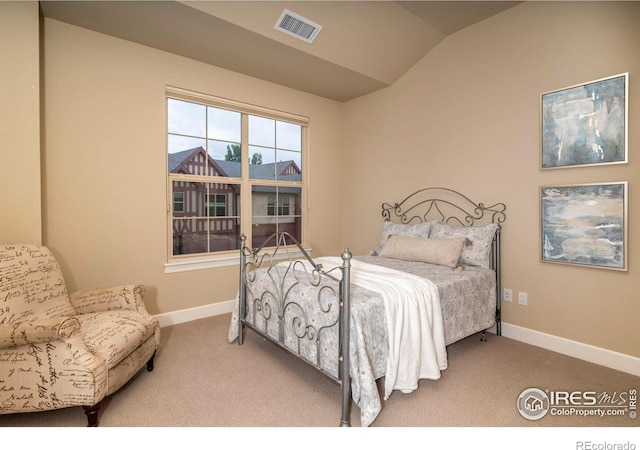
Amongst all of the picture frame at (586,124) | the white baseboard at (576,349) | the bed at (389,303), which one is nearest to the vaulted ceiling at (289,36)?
the picture frame at (586,124)

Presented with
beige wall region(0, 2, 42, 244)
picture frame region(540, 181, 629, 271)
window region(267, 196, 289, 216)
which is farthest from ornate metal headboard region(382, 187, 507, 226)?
beige wall region(0, 2, 42, 244)

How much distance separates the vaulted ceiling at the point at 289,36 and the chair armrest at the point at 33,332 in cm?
225

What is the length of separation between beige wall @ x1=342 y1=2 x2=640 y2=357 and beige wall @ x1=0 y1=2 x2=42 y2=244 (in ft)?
10.9

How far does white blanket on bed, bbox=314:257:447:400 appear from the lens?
1.97 meters

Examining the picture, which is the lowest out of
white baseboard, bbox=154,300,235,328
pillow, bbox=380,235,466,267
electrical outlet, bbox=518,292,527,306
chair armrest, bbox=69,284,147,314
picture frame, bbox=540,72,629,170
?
white baseboard, bbox=154,300,235,328

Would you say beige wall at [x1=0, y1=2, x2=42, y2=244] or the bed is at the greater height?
beige wall at [x1=0, y1=2, x2=42, y2=244]

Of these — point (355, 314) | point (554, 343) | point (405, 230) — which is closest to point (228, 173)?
point (405, 230)

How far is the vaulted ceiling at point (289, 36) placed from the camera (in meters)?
2.59

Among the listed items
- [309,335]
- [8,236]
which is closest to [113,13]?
[8,236]

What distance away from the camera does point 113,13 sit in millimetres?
2584

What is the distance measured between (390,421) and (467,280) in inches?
49.3

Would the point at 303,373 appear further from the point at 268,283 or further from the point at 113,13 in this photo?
the point at 113,13

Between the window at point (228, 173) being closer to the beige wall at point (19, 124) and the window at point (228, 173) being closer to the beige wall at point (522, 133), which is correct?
the beige wall at point (19, 124)

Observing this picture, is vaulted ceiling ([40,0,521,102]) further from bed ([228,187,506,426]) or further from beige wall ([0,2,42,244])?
bed ([228,187,506,426])
